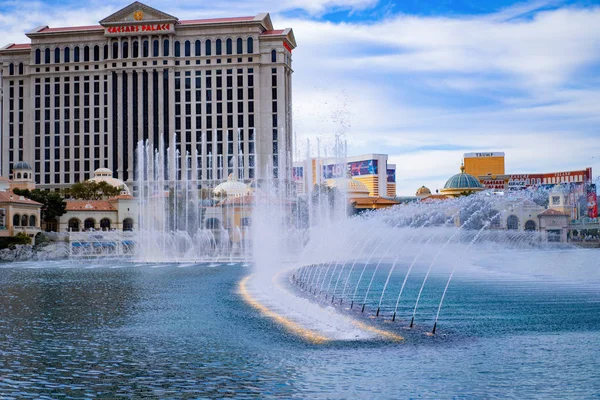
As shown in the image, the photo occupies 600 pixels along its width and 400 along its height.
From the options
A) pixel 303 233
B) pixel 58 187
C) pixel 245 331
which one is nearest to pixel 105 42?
pixel 58 187

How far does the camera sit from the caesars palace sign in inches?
4496

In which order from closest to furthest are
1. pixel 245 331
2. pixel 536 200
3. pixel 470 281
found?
pixel 245 331, pixel 470 281, pixel 536 200

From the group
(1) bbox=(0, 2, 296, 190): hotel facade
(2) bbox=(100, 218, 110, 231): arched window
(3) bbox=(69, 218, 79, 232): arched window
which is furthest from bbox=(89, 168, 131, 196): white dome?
(3) bbox=(69, 218, 79, 232): arched window

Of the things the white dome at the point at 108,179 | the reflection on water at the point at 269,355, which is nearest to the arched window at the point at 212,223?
the white dome at the point at 108,179

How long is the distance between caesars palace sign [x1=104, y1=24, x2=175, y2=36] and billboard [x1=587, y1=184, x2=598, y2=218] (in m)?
63.2

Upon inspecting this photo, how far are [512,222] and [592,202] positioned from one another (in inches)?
403

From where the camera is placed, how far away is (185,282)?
3344 centimetres

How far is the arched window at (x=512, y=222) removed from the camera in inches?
3920

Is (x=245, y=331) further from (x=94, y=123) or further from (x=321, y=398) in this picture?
(x=94, y=123)

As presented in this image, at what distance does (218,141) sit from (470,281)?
85.2m

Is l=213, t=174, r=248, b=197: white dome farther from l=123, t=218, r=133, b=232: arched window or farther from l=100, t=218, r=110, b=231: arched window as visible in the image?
l=100, t=218, r=110, b=231: arched window

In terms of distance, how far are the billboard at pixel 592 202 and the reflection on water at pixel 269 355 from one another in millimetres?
77962

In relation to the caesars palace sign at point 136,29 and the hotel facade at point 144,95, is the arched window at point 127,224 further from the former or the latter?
the caesars palace sign at point 136,29

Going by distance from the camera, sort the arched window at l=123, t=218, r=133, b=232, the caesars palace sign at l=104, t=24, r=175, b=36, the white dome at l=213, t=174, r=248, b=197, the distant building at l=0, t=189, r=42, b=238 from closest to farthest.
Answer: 1. the distant building at l=0, t=189, r=42, b=238
2. the arched window at l=123, t=218, r=133, b=232
3. the white dome at l=213, t=174, r=248, b=197
4. the caesars palace sign at l=104, t=24, r=175, b=36
